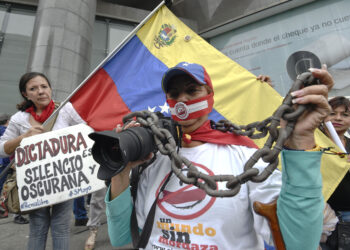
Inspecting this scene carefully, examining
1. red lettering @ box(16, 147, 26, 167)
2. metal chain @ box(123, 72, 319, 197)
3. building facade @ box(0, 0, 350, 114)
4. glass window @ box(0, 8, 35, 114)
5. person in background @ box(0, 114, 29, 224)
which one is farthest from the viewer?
glass window @ box(0, 8, 35, 114)

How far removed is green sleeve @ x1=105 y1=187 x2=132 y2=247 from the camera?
0.98 m

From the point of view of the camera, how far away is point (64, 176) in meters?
1.96

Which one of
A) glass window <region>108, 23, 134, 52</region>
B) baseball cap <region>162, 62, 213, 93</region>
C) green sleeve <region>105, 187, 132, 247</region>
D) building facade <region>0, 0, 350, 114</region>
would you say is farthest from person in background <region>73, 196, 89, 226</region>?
glass window <region>108, 23, 134, 52</region>

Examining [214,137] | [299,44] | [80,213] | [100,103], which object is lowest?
[80,213]

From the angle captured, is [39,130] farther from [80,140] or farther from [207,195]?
[207,195]

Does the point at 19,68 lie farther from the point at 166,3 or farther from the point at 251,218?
the point at 251,218

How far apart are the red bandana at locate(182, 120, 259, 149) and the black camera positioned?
108 millimetres

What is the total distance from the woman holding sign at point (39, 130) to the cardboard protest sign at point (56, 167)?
102 mm

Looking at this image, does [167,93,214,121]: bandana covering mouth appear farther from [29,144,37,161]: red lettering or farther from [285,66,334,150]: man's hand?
[29,144,37,161]: red lettering

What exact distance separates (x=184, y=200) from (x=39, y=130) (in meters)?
1.52

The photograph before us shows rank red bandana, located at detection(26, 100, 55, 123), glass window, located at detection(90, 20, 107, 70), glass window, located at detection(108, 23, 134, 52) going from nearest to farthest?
red bandana, located at detection(26, 100, 55, 123)
glass window, located at detection(90, 20, 107, 70)
glass window, located at detection(108, 23, 134, 52)

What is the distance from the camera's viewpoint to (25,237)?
3.06m

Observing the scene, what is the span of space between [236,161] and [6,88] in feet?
29.6

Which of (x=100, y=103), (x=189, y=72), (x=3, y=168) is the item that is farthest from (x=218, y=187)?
(x=3, y=168)
